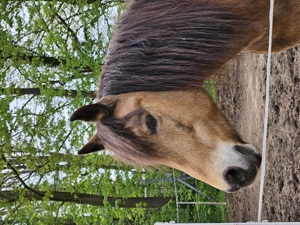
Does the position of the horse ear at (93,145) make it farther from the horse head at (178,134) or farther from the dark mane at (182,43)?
the dark mane at (182,43)

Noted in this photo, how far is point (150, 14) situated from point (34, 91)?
17.5 feet

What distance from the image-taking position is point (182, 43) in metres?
1.95

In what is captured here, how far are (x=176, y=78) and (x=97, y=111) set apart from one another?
1.27 feet

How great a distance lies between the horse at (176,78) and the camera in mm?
1921

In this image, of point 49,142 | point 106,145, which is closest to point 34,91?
point 49,142

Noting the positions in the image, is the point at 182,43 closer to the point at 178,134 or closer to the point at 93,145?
the point at 178,134

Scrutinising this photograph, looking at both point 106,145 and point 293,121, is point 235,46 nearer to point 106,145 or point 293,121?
point 106,145

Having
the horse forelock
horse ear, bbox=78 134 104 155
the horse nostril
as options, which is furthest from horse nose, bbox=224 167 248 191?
horse ear, bbox=78 134 104 155

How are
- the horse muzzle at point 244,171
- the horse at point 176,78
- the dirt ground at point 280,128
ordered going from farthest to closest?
the dirt ground at point 280,128 → the horse at point 176,78 → the horse muzzle at point 244,171

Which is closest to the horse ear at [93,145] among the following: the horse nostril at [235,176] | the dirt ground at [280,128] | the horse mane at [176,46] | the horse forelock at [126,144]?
the horse forelock at [126,144]

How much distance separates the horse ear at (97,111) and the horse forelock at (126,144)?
1.4 inches

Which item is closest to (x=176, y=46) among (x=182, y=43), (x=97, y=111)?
(x=182, y=43)

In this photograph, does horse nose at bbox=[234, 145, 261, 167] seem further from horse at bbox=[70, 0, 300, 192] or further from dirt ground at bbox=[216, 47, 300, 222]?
dirt ground at bbox=[216, 47, 300, 222]

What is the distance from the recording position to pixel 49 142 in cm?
667
